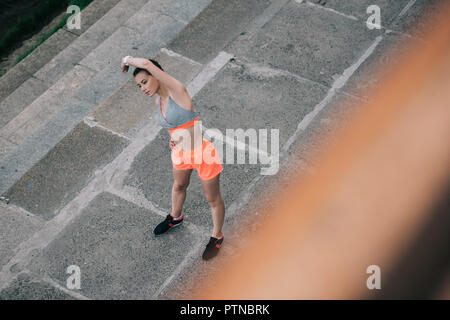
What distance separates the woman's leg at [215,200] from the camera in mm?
4461

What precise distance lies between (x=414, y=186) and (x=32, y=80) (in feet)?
17.9

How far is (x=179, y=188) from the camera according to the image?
4.89m

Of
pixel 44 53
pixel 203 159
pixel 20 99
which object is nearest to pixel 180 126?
pixel 203 159

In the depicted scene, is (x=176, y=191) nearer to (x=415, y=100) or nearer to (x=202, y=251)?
(x=202, y=251)

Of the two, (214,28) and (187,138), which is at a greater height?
(187,138)

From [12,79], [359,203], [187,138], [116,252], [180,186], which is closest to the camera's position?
[187,138]

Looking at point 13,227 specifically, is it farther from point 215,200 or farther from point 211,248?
point 215,200

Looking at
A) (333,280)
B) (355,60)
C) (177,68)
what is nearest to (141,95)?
(177,68)

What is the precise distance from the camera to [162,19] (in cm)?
786

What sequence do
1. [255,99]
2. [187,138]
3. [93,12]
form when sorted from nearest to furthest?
[187,138]
[255,99]
[93,12]

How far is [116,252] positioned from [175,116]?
5.81 feet

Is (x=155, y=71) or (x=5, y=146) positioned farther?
(x=5, y=146)

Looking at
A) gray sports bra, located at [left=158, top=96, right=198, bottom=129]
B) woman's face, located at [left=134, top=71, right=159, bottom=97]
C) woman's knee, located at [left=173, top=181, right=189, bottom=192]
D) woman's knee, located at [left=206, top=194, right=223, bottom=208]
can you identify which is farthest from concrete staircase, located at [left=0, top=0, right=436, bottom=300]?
woman's face, located at [left=134, top=71, right=159, bottom=97]

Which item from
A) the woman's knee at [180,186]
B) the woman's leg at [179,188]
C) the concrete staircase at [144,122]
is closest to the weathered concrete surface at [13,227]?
the concrete staircase at [144,122]
